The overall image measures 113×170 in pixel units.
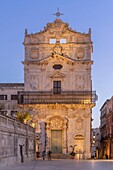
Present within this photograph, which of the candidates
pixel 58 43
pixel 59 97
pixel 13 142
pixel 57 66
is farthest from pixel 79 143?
pixel 13 142

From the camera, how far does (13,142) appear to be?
33000 mm

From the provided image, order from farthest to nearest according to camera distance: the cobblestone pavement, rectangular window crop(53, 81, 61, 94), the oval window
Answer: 1. the oval window
2. rectangular window crop(53, 81, 61, 94)
3. the cobblestone pavement

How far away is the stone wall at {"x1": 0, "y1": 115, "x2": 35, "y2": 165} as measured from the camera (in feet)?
94.1

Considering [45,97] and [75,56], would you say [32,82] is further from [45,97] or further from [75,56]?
[75,56]

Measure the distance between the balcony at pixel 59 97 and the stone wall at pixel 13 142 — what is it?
13.2m

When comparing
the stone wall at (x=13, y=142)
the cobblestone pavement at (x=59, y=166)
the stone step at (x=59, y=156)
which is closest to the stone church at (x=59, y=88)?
the stone step at (x=59, y=156)

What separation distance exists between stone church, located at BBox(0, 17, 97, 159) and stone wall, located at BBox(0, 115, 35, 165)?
12955mm

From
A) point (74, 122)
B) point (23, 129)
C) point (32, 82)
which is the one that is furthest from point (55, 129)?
point (23, 129)

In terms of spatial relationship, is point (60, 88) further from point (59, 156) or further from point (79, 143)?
point (59, 156)

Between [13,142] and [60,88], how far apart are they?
23623mm

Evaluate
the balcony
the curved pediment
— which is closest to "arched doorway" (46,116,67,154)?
Answer: the balcony

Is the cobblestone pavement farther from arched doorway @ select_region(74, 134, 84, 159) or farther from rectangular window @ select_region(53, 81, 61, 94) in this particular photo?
rectangular window @ select_region(53, 81, 61, 94)

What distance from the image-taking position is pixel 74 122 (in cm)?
5509

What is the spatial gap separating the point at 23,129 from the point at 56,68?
1899 cm
